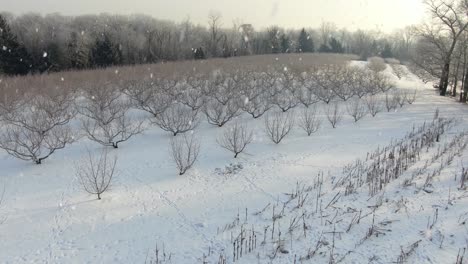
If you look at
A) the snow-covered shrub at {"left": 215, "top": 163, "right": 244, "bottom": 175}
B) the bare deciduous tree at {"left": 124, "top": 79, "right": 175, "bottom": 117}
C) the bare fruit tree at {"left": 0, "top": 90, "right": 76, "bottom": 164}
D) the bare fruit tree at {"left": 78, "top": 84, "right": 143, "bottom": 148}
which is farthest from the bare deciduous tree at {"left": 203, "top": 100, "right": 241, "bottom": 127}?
the bare fruit tree at {"left": 0, "top": 90, "right": 76, "bottom": 164}

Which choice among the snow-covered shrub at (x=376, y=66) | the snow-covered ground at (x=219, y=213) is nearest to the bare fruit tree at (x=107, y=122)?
the snow-covered ground at (x=219, y=213)

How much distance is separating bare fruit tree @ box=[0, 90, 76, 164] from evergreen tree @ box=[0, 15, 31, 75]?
62.3ft

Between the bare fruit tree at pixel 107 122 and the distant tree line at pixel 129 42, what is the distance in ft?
65.2

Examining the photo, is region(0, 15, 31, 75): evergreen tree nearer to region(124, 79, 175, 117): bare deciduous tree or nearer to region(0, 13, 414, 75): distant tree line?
region(0, 13, 414, 75): distant tree line

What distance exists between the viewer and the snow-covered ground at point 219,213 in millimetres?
7344

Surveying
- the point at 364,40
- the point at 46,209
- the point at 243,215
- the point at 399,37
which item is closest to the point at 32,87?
the point at 46,209

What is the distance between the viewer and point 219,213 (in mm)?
9297

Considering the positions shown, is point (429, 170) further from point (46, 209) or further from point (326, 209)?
point (46, 209)

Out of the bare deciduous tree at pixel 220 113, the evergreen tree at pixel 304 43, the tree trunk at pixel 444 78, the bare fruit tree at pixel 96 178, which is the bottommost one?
the bare fruit tree at pixel 96 178

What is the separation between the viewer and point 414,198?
8945mm

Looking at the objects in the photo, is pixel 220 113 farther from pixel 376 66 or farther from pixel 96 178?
pixel 376 66

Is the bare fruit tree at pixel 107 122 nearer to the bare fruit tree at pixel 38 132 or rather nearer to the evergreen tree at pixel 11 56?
the bare fruit tree at pixel 38 132

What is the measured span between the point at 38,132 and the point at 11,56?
29006 millimetres

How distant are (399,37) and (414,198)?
347 feet
